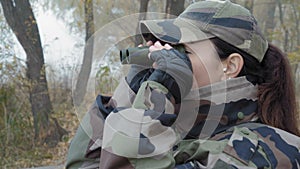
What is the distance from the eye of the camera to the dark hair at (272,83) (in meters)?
1.18

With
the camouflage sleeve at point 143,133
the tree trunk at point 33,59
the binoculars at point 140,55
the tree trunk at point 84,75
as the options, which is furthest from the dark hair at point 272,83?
the tree trunk at point 33,59

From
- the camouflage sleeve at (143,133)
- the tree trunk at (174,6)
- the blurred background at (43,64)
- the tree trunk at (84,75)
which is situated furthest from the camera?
the blurred background at (43,64)

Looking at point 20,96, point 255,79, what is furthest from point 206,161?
point 20,96

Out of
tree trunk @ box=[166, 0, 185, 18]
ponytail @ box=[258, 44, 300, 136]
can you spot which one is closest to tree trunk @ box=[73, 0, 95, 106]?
ponytail @ box=[258, 44, 300, 136]

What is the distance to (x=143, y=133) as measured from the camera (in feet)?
3.36

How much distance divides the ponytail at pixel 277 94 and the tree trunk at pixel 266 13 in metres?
4.62

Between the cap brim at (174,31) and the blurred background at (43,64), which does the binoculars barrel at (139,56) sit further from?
the blurred background at (43,64)

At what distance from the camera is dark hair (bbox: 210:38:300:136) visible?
1.18 meters

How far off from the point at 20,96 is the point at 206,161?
5.11 meters

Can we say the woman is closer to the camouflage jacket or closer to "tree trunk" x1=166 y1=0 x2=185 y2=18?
the camouflage jacket

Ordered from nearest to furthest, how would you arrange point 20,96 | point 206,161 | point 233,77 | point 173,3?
point 206,161 → point 233,77 → point 173,3 → point 20,96

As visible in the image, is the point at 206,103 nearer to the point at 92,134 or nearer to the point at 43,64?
the point at 92,134

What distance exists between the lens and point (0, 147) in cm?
525

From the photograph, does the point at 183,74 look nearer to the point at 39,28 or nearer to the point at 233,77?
the point at 233,77
